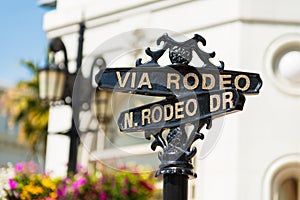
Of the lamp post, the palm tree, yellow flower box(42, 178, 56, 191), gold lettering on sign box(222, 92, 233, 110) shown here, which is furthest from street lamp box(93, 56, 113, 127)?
the palm tree

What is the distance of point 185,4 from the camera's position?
32.0 ft

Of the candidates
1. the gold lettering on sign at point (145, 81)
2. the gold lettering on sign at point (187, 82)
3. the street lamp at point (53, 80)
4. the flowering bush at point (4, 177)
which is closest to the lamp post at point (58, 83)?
the street lamp at point (53, 80)

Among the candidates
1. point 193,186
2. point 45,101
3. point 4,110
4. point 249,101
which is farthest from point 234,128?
point 4,110

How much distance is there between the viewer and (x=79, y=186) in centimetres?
805

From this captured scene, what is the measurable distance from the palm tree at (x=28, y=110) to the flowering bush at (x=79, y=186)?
14322 mm

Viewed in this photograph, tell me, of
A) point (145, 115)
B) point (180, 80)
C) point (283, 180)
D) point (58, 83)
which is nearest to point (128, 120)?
point (145, 115)

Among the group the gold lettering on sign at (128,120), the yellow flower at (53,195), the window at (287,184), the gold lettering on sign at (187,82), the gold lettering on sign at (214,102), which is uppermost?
the window at (287,184)

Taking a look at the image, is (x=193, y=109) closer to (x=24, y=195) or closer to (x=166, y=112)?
(x=166, y=112)

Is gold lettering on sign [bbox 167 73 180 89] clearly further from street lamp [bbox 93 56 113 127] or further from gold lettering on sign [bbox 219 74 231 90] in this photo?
street lamp [bbox 93 56 113 127]

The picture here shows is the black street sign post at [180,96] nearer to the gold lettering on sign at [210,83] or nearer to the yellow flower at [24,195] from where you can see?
the gold lettering on sign at [210,83]

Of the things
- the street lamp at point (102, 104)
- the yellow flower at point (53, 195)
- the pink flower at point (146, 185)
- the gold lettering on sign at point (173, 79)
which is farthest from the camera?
the pink flower at point (146, 185)

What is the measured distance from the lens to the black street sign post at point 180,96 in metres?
3.39

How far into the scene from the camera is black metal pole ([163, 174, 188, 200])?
331 centimetres

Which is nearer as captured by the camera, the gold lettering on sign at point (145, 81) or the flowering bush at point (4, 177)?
the gold lettering on sign at point (145, 81)
